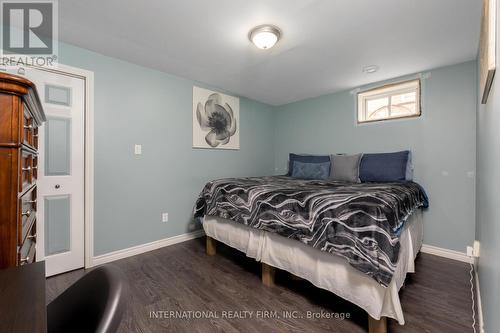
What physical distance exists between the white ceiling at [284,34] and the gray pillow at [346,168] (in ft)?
3.50

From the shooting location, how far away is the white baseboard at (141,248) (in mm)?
2281

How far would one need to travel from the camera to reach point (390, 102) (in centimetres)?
297

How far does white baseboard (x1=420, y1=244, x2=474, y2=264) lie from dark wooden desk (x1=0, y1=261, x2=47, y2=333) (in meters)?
3.38

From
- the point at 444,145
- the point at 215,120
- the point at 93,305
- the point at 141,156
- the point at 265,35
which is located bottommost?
the point at 93,305

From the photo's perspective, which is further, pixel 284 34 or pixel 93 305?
pixel 284 34

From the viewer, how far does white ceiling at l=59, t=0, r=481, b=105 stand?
161 cm

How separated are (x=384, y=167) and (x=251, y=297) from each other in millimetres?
2119

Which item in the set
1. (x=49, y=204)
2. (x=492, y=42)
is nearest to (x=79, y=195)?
(x=49, y=204)

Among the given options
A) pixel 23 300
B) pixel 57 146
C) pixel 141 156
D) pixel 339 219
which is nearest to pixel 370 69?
pixel 339 219

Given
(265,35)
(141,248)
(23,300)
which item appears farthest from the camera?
(141,248)

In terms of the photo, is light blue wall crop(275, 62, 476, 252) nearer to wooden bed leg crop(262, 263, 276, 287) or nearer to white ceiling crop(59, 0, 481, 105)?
white ceiling crop(59, 0, 481, 105)

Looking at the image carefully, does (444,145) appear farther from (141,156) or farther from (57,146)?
(57,146)

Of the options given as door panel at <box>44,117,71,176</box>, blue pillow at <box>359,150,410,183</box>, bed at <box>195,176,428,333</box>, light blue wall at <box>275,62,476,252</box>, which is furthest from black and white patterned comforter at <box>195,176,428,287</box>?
door panel at <box>44,117,71,176</box>

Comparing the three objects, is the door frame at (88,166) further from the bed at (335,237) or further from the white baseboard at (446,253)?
the white baseboard at (446,253)
